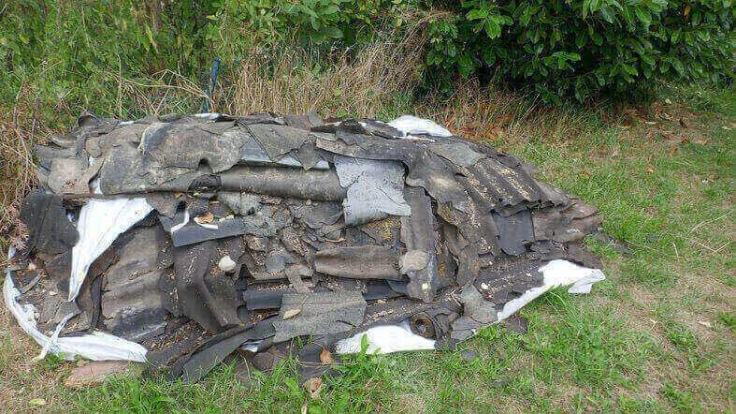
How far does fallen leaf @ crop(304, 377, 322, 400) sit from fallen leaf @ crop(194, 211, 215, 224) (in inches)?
44.2

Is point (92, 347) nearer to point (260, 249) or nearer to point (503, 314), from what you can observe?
point (260, 249)

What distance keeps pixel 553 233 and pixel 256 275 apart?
86.6 inches

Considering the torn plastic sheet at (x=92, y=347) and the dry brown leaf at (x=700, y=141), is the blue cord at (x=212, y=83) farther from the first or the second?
the dry brown leaf at (x=700, y=141)

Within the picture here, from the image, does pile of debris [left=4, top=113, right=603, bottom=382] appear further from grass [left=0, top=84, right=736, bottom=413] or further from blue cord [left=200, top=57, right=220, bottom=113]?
blue cord [left=200, top=57, right=220, bottom=113]

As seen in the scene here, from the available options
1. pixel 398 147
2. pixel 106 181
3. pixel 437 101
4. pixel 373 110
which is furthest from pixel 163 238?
pixel 437 101

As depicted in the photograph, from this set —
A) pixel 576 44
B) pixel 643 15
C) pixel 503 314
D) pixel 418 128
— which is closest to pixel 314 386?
pixel 503 314

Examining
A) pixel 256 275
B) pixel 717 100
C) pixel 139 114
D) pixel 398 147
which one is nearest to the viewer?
pixel 256 275

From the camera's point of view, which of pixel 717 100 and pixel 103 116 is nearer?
pixel 103 116

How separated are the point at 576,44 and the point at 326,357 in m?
4.06

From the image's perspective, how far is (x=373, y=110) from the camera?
5008 mm

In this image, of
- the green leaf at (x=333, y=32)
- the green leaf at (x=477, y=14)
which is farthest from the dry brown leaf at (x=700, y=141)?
the green leaf at (x=333, y=32)

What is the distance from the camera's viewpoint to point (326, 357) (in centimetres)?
266

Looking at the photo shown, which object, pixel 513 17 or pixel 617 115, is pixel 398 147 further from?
pixel 617 115

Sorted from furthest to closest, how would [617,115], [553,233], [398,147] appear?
[617,115] → [553,233] → [398,147]
